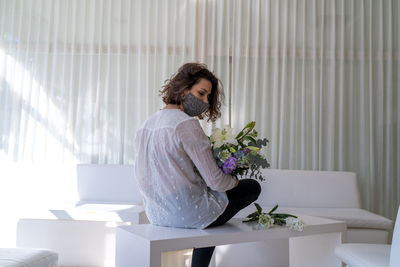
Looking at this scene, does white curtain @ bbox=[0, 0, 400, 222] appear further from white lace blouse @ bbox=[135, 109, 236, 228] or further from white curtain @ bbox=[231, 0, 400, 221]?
white lace blouse @ bbox=[135, 109, 236, 228]

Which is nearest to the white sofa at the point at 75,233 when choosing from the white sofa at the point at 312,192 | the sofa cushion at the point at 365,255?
the white sofa at the point at 312,192

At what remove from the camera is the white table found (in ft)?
5.27

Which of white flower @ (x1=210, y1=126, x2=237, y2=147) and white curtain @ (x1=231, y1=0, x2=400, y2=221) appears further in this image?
white curtain @ (x1=231, y1=0, x2=400, y2=221)

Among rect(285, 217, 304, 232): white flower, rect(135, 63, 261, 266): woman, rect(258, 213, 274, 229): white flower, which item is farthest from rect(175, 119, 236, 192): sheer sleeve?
rect(285, 217, 304, 232): white flower

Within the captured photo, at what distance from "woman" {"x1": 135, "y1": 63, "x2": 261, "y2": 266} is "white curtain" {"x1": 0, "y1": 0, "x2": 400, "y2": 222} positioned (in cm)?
212

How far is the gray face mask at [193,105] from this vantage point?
1.94 meters

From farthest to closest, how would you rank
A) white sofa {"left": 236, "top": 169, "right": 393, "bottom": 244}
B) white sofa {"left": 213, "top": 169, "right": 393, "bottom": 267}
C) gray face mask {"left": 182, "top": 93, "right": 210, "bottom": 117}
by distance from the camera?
white sofa {"left": 236, "top": 169, "right": 393, "bottom": 244} < white sofa {"left": 213, "top": 169, "right": 393, "bottom": 267} < gray face mask {"left": 182, "top": 93, "right": 210, "bottom": 117}

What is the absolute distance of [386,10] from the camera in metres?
4.17

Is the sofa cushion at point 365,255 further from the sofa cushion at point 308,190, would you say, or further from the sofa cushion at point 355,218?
the sofa cushion at point 308,190

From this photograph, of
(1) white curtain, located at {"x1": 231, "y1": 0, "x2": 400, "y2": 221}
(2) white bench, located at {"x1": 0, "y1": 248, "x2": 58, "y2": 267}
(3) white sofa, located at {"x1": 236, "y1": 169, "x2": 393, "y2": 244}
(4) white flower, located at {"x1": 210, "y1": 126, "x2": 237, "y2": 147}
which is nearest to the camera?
(2) white bench, located at {"x1": 0, "y1": 248, "x2": 58, "y2": 267}

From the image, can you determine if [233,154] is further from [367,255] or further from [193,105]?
[367,255]

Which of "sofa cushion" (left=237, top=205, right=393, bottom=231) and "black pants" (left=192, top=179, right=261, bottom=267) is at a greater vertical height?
"black pants" (left=192, top=179, right=261, bottom=267)

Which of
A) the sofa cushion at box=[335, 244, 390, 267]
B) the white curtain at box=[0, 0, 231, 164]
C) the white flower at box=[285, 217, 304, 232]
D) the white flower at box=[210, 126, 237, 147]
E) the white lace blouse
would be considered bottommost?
the sofa cushion at box=[335, 244, 390, 267]

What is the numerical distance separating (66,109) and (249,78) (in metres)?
2.00
